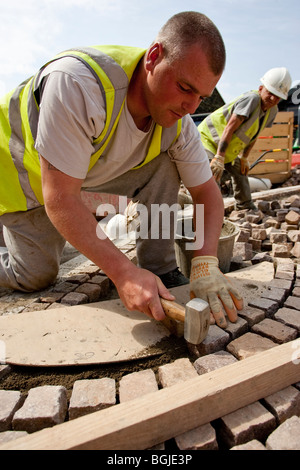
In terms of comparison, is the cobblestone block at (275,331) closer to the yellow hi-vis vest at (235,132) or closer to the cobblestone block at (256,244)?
the cobblestone block at (256,244)

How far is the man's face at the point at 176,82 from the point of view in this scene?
1734 millimetres

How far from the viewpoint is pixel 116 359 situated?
6.07 ft

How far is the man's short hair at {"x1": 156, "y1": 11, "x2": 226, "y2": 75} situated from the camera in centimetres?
172

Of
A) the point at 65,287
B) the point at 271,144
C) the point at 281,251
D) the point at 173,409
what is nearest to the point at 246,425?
the point at 173,409

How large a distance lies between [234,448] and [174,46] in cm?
185

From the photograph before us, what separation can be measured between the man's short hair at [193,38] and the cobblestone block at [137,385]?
63.6 inches

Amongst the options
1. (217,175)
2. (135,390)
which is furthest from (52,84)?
(217,175)

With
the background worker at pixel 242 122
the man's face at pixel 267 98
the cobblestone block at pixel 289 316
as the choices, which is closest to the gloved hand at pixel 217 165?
the background worker at pixel 242 122

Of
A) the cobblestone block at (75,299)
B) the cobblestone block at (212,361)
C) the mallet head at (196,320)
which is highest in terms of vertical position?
the mallet head at (196,320)

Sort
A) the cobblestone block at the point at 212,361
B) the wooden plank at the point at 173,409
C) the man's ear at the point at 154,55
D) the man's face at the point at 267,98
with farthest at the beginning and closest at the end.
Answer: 1. the man's face at the point at 267,98
2. the man's ear at the point at 154,55
3. the cobblestone block at the point at 212,361
4. the wooden plank at the point at 173,409

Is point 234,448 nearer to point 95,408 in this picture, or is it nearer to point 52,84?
point 95,408

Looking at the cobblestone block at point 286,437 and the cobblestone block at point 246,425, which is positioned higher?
the cobblestone block at point 286,437

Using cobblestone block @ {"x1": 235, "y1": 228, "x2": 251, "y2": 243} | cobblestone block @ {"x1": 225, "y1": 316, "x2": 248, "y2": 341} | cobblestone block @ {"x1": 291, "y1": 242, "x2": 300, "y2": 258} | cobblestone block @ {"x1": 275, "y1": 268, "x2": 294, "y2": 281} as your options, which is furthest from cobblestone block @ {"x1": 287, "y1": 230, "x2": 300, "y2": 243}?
cobblestone block @ {"x1": 225, "y1": 316, "x2": 248, "y2": 341}

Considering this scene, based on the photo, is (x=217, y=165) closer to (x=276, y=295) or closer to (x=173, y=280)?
(x=173, y=280)
